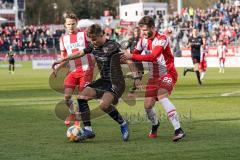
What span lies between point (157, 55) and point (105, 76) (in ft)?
3.17

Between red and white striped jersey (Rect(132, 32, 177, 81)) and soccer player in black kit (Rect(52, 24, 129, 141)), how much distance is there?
0.42m

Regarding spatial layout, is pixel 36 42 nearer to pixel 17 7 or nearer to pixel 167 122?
pixel 17 7

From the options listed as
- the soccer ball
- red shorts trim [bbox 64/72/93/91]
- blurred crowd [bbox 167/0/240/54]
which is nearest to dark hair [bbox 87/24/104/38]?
the soccer ball

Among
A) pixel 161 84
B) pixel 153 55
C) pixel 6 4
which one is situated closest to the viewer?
pixel 153 55

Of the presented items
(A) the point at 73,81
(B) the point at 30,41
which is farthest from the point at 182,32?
(A) the point at 73,81

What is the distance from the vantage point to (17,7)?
321ft

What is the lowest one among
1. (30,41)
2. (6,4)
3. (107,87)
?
(30,41)

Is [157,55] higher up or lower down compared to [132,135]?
higher up

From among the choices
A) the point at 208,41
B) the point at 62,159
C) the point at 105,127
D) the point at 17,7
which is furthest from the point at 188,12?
the point at 62,159

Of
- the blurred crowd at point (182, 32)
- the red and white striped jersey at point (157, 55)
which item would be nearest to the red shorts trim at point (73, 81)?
the red and white striped jersey at point (157, 55)

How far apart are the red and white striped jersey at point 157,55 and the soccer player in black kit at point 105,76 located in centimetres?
42

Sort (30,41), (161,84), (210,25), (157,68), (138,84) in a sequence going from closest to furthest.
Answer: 1. (161,84)
2. (157,68)
3. (138,84)
4. (210,25)
5. (30,41)

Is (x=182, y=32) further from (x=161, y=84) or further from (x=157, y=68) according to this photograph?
(x=161, y=84)

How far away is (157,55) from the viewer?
12.1 metres
